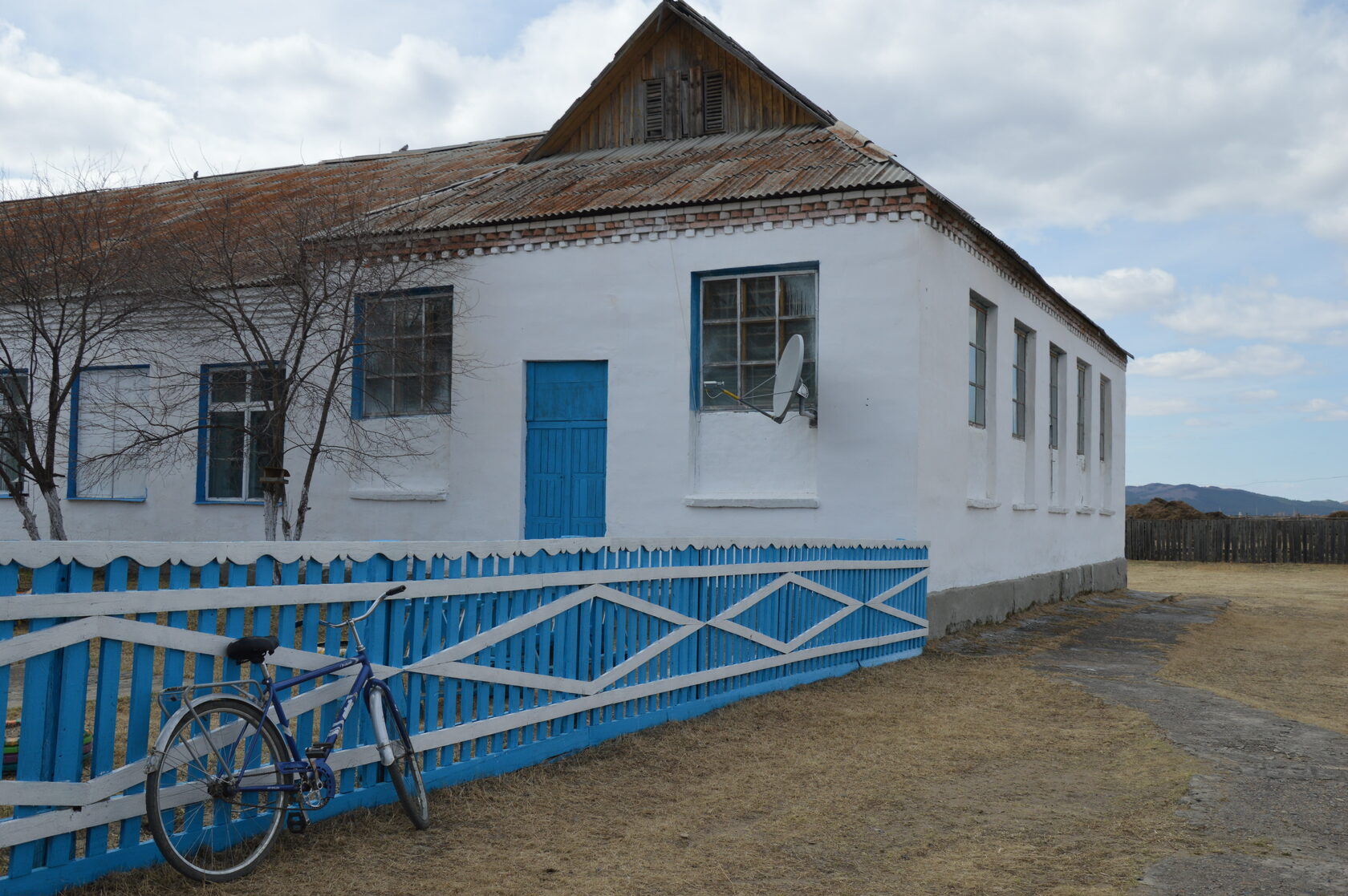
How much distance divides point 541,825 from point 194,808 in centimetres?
152

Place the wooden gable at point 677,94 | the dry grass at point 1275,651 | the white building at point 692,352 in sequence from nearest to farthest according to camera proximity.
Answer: the dry grass at point 1275,651 → the white building at point 692,352 → the wooden gable at point 677,94

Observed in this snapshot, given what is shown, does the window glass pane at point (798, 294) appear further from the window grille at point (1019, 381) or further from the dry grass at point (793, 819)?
the dry grass at point (793, 819)

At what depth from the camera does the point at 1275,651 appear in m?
13.2

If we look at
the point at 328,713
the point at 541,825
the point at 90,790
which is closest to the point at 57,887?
the point at 90,790

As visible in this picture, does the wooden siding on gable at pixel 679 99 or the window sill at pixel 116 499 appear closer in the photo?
the wooden siding on gable at pixel 679 99

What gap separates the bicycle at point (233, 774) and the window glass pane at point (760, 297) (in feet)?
29.4

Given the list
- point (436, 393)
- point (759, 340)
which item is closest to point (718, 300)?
point (759, 340)

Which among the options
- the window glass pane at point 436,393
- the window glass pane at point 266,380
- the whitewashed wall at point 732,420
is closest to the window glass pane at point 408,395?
the window glass pane at point 436,393

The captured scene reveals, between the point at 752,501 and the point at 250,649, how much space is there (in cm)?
890

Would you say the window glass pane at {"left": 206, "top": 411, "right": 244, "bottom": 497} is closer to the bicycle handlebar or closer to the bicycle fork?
the bicycle handlebar

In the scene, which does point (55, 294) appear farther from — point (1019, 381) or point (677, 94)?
point (1019, 381)

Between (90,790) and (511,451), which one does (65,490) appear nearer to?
(511,451)

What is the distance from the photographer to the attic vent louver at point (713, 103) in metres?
16.1

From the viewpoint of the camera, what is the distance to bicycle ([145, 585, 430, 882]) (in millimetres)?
4348
